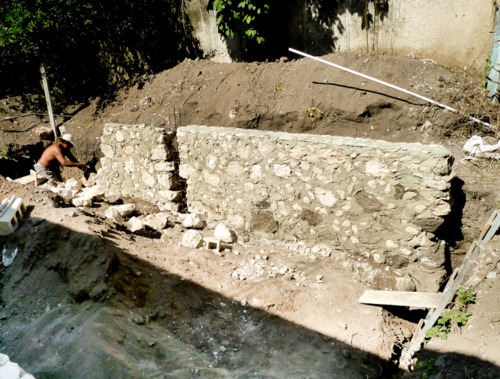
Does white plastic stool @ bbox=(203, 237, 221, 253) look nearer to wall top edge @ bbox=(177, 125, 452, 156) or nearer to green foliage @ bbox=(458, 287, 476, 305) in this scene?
wall top edge @ bbox=(177, 125, 452, 156)

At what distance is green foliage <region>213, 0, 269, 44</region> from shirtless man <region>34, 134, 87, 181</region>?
13.4 ft

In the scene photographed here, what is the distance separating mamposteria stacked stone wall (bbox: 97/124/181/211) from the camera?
5.10 metres

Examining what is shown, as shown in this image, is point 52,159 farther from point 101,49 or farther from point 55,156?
point 101,49

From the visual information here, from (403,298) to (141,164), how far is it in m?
3.87

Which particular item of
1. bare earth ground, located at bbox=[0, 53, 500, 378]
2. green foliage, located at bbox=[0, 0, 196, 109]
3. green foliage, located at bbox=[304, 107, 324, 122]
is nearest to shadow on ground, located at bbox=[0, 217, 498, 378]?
bare earth ground, located at bbox=[0, 53, 500, 378]

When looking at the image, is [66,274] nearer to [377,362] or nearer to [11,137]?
[377,362]

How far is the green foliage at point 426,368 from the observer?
9.55 ft

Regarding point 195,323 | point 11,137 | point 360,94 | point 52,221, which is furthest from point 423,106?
point 11,137

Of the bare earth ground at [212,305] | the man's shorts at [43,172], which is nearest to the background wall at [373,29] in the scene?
the bare earth ground at [212,305]

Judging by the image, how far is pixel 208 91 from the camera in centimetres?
770

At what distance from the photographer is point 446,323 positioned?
10.9 feet

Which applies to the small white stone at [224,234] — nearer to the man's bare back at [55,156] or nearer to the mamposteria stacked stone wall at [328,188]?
the mamposteria stacked stone wall at [328,188]

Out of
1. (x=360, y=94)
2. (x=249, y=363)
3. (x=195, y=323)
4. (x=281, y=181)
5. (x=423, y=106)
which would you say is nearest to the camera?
(x=249, y=363)

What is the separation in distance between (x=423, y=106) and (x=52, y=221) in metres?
5.61
